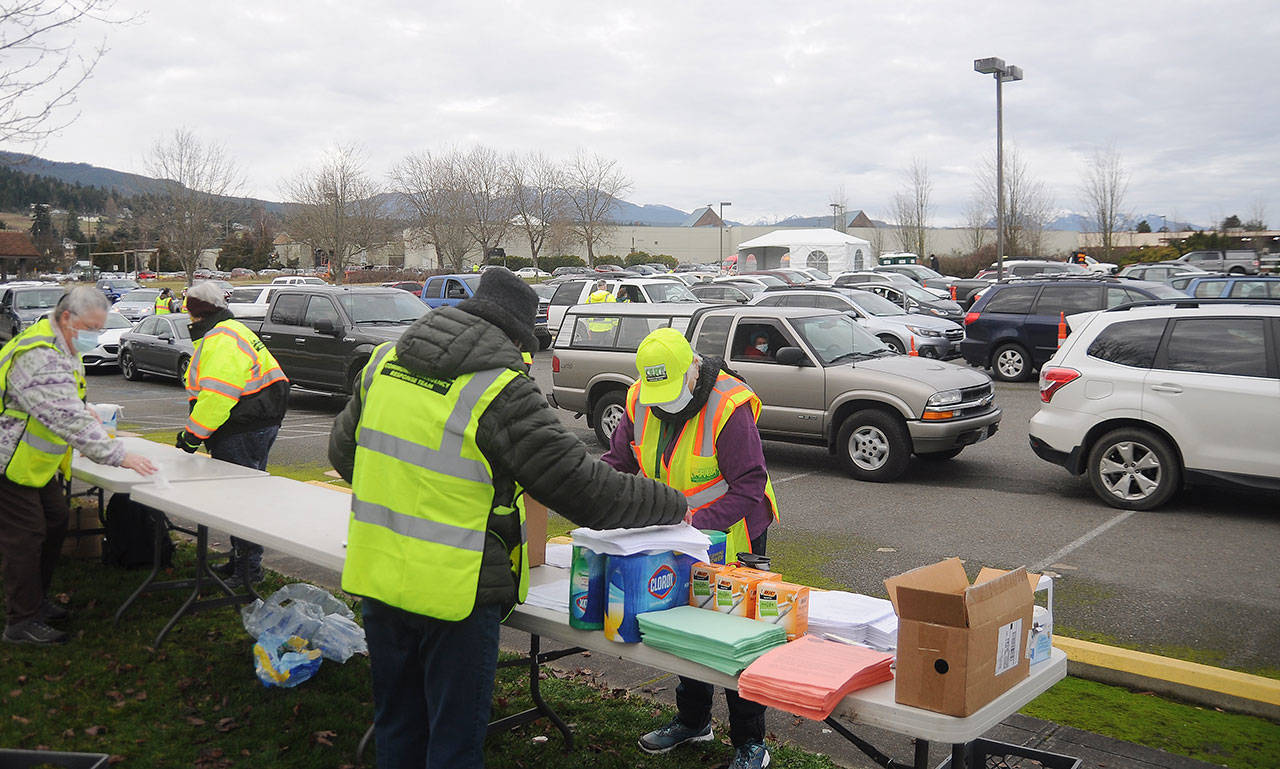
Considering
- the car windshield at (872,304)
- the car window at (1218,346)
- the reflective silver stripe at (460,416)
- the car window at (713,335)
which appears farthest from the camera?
the car windshield at (872,304)

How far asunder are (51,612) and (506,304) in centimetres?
450

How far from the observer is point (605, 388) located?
12.0m

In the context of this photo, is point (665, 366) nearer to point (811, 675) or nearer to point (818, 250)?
point (811, 675)

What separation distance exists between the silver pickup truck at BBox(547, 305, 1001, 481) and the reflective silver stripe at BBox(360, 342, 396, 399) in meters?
7.61

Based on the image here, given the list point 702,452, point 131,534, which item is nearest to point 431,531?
point 702,452

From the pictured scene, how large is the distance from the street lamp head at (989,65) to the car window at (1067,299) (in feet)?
60.9

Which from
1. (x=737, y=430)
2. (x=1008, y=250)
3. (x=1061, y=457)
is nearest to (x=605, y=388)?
(x=1061, y=457)

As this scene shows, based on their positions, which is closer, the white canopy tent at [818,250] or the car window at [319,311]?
the car window at [319,311]

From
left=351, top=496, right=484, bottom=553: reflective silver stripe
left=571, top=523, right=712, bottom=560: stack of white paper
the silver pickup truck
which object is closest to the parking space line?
the silver pickup truck

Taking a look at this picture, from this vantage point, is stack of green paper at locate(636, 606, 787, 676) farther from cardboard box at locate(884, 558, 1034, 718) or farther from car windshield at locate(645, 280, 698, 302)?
car windshield at locate(645, 280, 698, 302)

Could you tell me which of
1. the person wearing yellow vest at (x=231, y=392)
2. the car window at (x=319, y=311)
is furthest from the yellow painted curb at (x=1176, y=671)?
the car window at (x=319, y=311)

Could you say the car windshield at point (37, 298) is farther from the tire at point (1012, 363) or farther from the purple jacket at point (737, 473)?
the purple jacket at point (737, 473)

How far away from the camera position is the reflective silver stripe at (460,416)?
288 cm

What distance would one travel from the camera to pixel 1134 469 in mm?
8625
